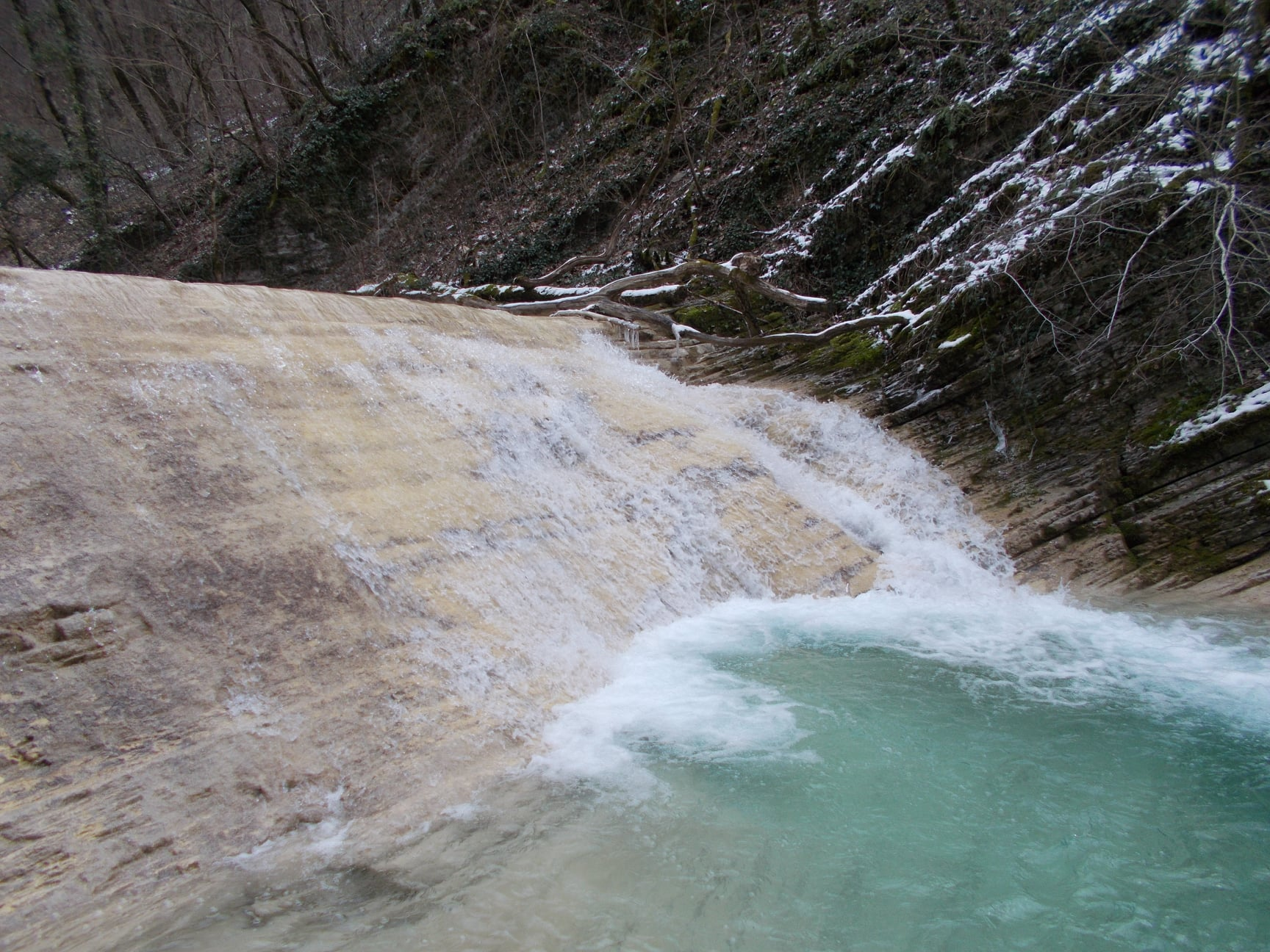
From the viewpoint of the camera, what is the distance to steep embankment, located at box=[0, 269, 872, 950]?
3188 mm

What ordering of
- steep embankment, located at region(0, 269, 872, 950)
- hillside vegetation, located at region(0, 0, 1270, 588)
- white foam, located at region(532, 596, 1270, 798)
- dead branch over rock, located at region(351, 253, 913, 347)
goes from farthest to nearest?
1. dead branch over rock, located at region(351, 253, 913, 347)
2. hillside vegetation, located at region(0, 0, 1270, 588)
3. white foam, located at region(532, 596, 1270, 798)
4. steep embankment, located at region(0, 269, 872, 950)

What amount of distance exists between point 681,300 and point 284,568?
26.0ft

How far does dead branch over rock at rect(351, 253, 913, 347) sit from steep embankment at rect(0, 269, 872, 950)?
319 cm

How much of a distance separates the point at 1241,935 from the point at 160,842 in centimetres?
415

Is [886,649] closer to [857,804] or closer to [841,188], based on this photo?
[857,804]

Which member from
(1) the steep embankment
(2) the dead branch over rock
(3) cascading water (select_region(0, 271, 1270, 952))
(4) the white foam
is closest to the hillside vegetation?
(2) the dead branch over rock

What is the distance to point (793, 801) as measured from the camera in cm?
350

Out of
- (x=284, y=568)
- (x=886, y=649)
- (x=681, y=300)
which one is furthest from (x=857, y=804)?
(x=681, y=300)

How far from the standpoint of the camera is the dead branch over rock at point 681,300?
9875mm

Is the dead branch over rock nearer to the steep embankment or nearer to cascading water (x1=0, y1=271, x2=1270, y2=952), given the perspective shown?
cascading water (x1=0, y1=271, x2=1270, y2=952)

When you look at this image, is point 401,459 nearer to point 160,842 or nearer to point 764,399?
point 160,842

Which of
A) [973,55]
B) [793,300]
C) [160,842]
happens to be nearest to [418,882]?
[160,842]

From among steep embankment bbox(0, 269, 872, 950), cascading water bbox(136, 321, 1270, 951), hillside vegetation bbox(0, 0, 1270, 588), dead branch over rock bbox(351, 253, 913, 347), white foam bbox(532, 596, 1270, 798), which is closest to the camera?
cascading water bbox(136, 321, 1270, 951)

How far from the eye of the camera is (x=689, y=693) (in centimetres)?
454
